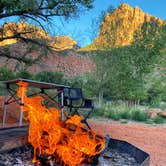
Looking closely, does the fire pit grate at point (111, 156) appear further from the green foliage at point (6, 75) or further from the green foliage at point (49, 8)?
the green foliage at point (6, 75)

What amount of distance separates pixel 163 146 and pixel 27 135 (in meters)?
2.50

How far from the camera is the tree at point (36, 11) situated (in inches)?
159

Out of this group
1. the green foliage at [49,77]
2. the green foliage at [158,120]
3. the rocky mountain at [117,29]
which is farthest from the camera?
the green foliage at [49,77]

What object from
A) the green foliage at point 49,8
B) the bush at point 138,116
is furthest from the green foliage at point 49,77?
the green foliage at point 49,8

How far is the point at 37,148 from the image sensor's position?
6.74 ft

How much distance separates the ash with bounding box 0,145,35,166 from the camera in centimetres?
196

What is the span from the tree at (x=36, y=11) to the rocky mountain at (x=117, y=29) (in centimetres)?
247

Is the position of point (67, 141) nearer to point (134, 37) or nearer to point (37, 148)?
point (37, 148)

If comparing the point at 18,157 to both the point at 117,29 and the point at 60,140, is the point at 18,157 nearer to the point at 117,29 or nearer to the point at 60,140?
the point at 60,140

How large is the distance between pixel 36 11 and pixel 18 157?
129 inches

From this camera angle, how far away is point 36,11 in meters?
4.69

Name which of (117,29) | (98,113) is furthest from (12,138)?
(117,29)

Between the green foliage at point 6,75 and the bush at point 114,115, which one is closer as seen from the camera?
the bush at point 114,115

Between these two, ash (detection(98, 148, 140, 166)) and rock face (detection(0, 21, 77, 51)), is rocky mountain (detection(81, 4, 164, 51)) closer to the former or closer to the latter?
rock face (detection(0, 21, 77, 51))
